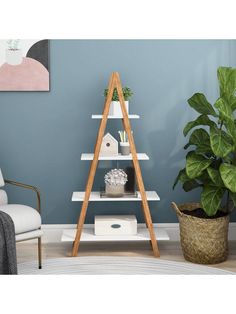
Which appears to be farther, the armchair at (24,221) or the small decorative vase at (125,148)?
the small decorative vase at (125,148)

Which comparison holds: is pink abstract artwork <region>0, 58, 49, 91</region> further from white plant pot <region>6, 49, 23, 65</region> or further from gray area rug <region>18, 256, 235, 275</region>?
gray area rug <region>18, 256, 235, 275</region>

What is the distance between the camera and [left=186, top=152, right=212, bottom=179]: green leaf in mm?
3240

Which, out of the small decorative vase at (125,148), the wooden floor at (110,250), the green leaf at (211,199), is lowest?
the wooden floor at (110,250)

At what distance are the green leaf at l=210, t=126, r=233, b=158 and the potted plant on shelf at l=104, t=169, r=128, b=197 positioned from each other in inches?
31.6

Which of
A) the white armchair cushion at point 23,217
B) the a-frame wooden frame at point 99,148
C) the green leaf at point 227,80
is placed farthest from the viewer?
the a-frame wooden frame at point 99,148

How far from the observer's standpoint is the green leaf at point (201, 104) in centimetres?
335

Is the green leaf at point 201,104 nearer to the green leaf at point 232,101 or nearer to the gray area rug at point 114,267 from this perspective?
the green leaf at point 232,101

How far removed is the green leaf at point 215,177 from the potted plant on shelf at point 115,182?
0.70 m

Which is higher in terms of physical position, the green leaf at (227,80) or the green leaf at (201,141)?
the green leaf at (227,80)

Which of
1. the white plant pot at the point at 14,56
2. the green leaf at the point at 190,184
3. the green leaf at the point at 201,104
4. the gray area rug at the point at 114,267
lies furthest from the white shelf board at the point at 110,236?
the white plant pot at the point at 14,56

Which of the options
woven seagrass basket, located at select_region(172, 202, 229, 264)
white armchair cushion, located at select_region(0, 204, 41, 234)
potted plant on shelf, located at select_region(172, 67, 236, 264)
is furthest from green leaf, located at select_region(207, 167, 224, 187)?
Result: white armchair cushion, located at select_region(0, 204, 41, 234)

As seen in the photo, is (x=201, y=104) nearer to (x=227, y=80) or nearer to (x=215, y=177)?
(x=227, y=80)
